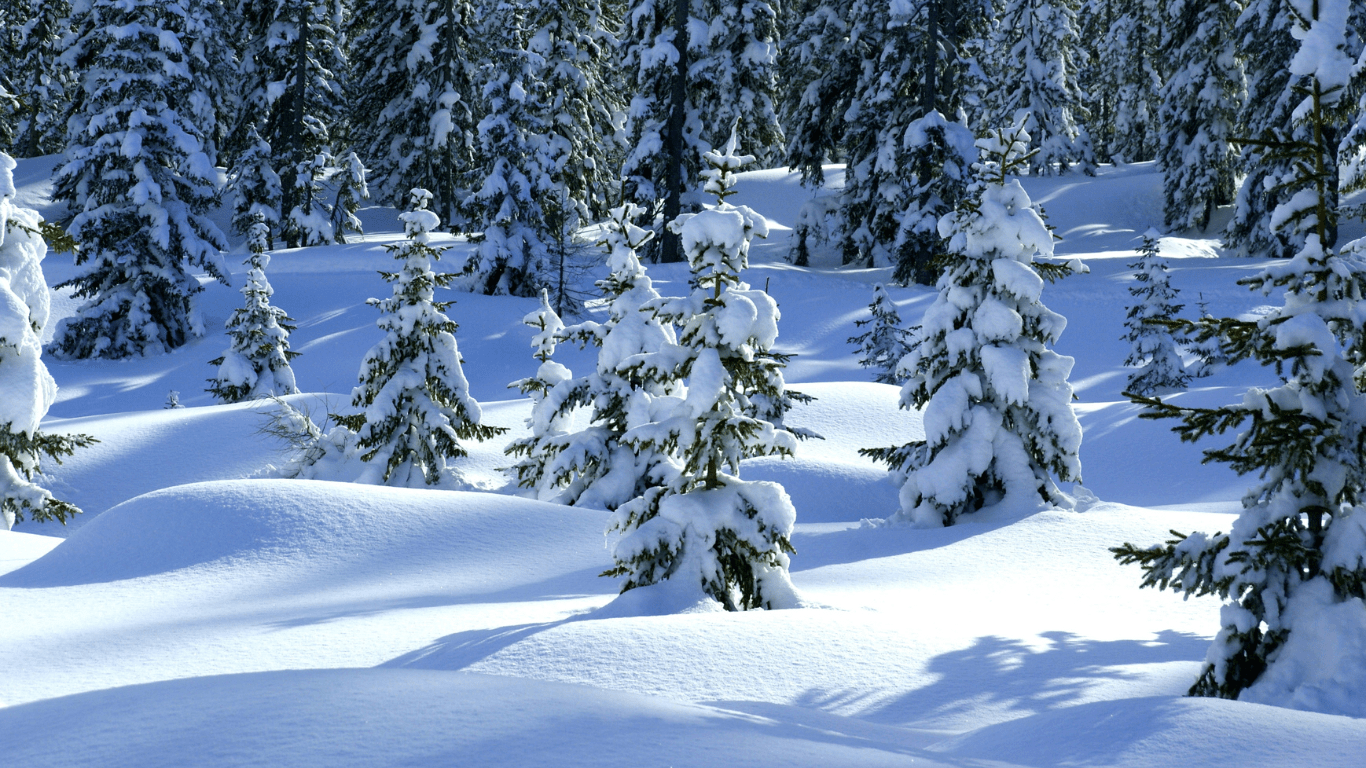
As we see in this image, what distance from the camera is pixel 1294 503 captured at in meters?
5.81

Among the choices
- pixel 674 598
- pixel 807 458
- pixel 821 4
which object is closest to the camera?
pixel 674 598

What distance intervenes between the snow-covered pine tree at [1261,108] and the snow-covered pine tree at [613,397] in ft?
70.6

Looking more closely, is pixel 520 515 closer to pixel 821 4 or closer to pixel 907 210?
pixel 907 210

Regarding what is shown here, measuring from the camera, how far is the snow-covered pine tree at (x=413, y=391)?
15383 millimetres

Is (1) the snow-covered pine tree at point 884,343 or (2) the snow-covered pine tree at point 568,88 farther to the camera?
(2) the snow-covered pine tree at point 568,88

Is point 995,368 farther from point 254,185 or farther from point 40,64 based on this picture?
point 40,64

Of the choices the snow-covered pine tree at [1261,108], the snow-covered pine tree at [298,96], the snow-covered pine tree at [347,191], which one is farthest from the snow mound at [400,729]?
the snow-covered pine tree at [347,191]

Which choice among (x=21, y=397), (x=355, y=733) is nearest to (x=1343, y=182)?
(x=355, y=733)

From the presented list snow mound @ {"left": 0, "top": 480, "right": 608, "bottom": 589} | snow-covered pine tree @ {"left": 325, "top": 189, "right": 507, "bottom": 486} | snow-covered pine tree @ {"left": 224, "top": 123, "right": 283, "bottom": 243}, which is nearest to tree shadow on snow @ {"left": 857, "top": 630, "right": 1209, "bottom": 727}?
snow mound @ {"left": 0, "top": 480, "right": 608, "bottom": 589}

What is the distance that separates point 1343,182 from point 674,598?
5.82 metres

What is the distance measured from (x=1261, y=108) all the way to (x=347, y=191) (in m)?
28.4

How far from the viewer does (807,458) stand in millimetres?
15641

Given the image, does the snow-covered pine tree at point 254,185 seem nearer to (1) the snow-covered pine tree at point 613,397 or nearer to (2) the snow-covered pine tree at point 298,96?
(2) the snow-covered pine tree at point 298,96

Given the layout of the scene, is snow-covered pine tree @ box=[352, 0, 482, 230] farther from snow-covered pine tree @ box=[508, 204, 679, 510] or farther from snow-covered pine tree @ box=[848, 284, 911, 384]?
snow-covered pine tree @ box=[508, 204, 679, 510]
